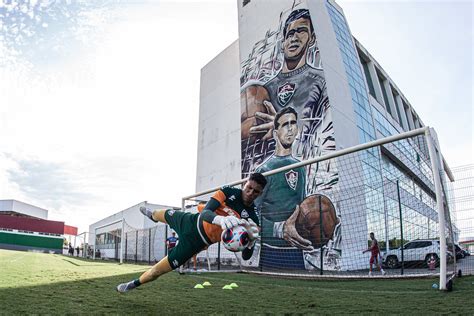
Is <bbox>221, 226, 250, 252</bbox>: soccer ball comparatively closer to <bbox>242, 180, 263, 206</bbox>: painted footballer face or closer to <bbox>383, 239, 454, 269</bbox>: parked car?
<bbox>242, 180, 263, 206</bbox>: painted footballer face

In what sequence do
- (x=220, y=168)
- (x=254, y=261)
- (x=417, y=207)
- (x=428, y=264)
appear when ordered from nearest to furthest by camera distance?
(x=417, y=207), (x=428, y=264), (x=254, y=261), (x=220, y=168)

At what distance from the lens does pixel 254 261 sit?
721 inches

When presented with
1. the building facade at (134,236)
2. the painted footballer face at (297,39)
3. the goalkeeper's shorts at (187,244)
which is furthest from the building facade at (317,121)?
the goalkeeper's shorts at (187,244)

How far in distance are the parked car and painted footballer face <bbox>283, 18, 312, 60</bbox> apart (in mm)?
13565

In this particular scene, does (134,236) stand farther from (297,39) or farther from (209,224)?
(209,224)

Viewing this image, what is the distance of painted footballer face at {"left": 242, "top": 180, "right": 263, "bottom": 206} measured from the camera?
4.94 meters

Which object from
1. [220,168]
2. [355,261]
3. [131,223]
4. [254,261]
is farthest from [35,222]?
[355,261]

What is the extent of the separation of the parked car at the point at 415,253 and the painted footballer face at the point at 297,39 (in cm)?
1357

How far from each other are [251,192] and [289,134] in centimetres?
1830

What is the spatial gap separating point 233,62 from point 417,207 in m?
23.3

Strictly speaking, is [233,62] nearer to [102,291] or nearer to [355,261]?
[355,261]

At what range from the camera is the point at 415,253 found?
15094 mm

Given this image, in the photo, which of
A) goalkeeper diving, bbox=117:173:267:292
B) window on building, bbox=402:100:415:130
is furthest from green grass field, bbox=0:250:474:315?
window on building, bbox=402:100:415:130

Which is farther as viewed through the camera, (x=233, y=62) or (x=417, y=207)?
(x=233, y=62)
